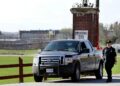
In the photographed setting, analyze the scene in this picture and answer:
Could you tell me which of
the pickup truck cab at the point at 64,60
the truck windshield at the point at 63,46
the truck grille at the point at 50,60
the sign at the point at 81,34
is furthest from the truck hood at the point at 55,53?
the sign at the point at 81,34

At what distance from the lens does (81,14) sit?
36.9 meters

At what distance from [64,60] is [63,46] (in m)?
1.62

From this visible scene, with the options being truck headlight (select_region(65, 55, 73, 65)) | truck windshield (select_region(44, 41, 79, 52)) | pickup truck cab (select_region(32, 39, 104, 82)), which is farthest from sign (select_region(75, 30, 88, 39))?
truck headlight (select_region(65, 55, 73, 65))

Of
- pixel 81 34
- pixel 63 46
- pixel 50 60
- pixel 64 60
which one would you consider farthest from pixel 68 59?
pixel 81 34

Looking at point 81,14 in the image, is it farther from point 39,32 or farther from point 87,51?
point 39,32

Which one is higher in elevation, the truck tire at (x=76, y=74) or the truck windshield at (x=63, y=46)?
the truck windshield at (x=63, y=46)

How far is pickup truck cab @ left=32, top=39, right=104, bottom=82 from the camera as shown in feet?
76.3

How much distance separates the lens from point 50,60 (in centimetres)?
2334

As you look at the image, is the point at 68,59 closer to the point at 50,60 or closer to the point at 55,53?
the point at 55,53

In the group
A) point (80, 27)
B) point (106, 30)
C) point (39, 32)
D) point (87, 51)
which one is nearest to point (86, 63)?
point (87, 51)

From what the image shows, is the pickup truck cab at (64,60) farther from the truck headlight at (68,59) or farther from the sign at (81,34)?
the sign at (81,34)

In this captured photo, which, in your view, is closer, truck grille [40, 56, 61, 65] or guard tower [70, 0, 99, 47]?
truck grille [40, 56, 61, 65]

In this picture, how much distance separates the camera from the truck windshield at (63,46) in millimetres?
Result: 24672

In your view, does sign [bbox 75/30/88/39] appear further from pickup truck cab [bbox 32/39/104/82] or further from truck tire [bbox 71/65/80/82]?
truck tire [bbox 71/65/80/82]
